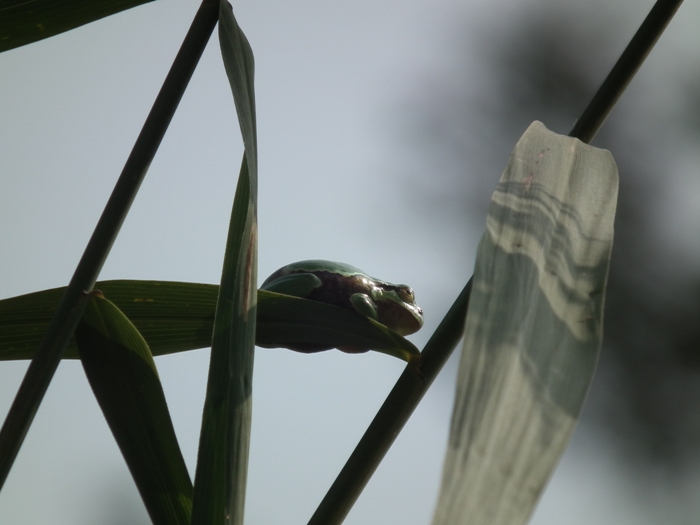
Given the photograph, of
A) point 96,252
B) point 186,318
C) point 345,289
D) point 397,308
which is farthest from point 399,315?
point 96,252

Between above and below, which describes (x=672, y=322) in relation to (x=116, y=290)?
above

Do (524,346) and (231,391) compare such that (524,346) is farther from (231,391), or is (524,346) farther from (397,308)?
(397,308)

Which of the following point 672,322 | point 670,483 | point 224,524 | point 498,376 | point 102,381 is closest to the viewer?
point 498,376

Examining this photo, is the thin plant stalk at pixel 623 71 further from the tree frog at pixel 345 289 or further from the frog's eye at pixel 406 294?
the frog's eye at pixel 406 294

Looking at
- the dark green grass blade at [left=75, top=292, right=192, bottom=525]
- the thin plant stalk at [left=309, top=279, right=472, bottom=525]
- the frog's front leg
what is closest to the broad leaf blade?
the thin plant stalk at [left=309, top=279, right=472, bottom=525]

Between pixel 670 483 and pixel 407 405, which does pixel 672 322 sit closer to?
pixel 670 483

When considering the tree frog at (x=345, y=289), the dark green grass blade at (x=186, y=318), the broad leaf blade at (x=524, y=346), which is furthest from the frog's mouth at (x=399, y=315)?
the broad leaf blade at (x=524, y=346)

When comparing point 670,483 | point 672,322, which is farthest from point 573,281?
point 670,483
